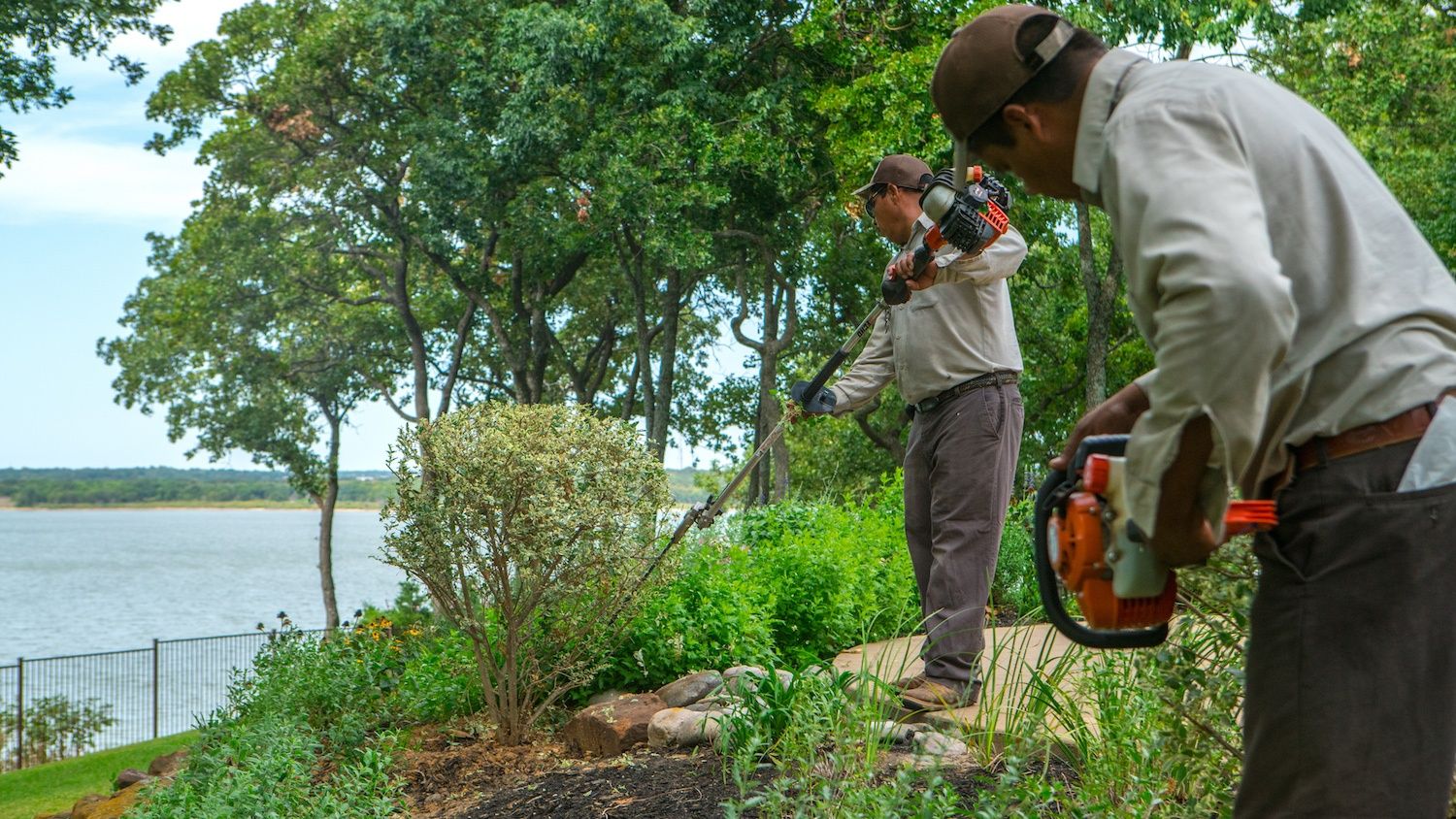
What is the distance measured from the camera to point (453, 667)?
6273mm

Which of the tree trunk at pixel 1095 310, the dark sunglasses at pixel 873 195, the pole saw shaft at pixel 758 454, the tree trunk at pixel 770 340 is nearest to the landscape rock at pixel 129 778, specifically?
the pole saw shaft at pixel 758 454

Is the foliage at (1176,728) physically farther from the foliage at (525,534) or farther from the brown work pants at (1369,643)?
the foliage at (525,534)

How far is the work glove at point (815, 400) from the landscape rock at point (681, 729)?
1.31 m

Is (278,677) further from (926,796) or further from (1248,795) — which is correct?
(1248,795)

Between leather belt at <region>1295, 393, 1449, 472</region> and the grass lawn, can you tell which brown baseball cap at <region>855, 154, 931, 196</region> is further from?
the grass lawn

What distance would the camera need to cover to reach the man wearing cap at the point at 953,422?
15.0ft

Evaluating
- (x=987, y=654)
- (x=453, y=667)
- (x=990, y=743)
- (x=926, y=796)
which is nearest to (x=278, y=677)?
(x=453, y=667)

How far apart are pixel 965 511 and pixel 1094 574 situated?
9.68ft

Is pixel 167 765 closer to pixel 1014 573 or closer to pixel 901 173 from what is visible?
pixel 1014 573

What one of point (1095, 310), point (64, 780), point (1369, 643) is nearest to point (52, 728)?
point (64, 780)

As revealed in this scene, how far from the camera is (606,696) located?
584 centimetres

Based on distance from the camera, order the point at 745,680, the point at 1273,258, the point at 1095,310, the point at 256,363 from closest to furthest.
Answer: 1. the point at 1273,258
2. the point at 745,680
3. the point at 1095,310
4. the point at 256,363

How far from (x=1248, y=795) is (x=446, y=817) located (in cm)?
322

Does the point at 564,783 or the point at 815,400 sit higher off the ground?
the point at 815,400
